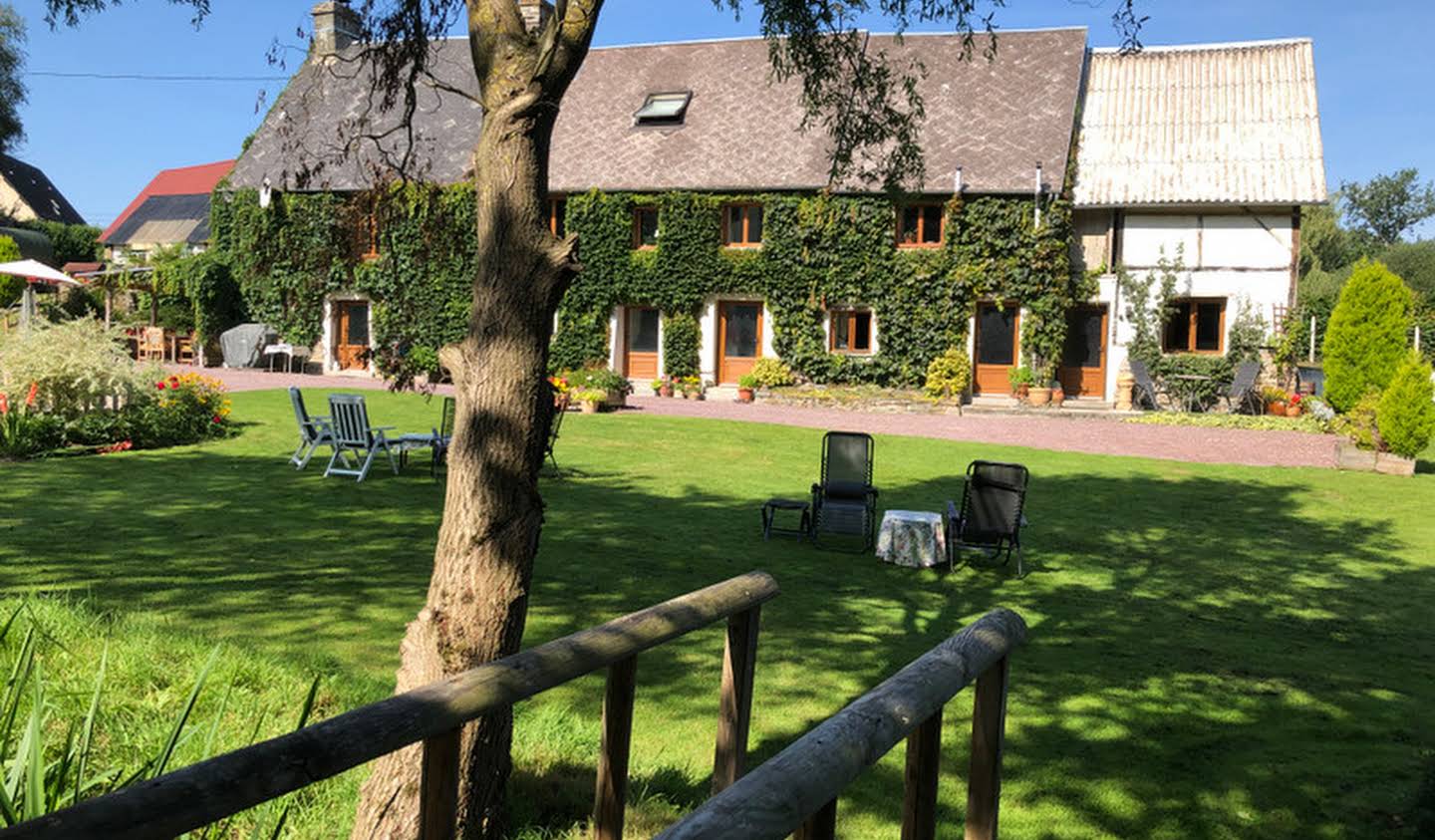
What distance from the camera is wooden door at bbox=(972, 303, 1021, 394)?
87.6 feet

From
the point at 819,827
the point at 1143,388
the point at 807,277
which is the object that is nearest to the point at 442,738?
the point at 819,827

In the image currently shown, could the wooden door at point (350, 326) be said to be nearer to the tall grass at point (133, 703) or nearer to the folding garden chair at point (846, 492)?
the folding garden chair at point (846, 492)

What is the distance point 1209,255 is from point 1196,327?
5.69ft

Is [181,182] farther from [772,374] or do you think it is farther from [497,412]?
[497,412]

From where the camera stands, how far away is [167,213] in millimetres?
55250

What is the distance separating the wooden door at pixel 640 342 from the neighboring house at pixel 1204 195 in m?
10.8

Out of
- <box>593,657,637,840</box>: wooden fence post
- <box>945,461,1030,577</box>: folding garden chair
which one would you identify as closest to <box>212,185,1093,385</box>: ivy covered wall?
<box>945,461,1030,577</box>: folding garden chair

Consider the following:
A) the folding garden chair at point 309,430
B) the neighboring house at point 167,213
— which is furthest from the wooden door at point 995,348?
the neighboring house at point 167,213

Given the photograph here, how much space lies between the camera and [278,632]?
6.39 m

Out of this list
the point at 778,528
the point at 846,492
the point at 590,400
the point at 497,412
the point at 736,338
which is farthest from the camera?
the point at 736,338

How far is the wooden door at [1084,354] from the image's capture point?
27.0 meters

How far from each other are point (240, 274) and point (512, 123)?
31.9 meters

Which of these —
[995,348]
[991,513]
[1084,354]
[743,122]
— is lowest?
[991,513]

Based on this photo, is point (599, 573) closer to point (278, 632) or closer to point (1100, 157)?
point (278, 632)
